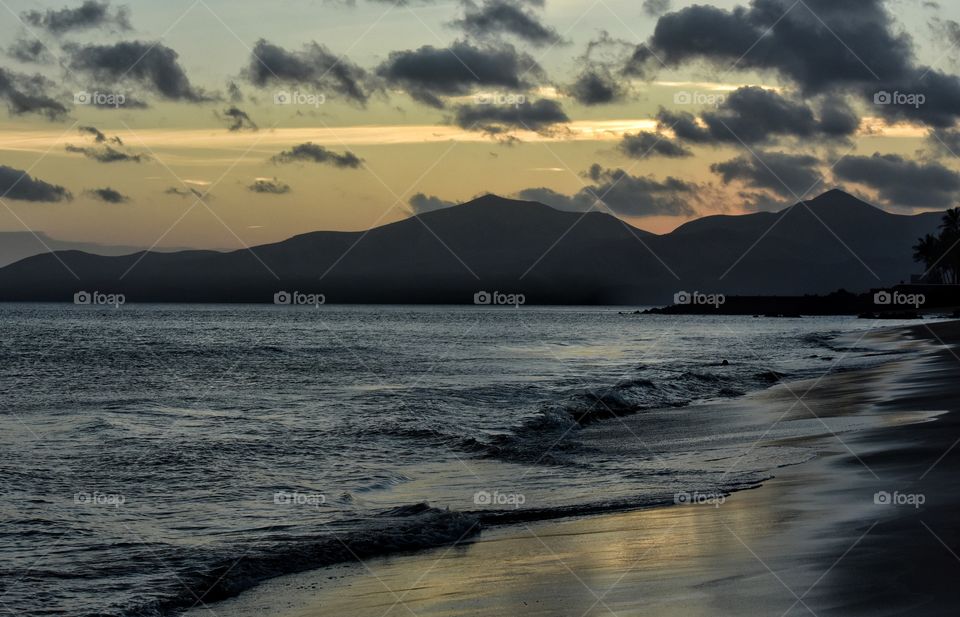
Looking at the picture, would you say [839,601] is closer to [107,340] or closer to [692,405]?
[692,405]

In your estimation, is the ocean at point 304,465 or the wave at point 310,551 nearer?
the wave at point 310,551

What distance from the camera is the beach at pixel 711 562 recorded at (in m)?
7.54

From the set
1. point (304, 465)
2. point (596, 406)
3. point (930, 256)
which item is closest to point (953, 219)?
point (930, 256)

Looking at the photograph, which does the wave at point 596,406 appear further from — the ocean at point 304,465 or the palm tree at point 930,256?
the palm tree at point 930,256

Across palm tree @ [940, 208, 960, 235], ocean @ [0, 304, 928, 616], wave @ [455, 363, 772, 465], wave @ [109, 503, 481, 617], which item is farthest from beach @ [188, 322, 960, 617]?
palm tree @ [940, 208, 960, 235]

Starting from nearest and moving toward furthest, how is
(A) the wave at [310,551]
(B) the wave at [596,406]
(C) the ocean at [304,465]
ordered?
(A) the wave at [310,551] → (C) the ocean at [304,465] → (B) the wave at [596,406]

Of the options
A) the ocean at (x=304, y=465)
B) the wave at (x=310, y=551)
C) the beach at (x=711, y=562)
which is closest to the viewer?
the beach at (x=711, y=562)

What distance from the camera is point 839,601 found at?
23.5ft

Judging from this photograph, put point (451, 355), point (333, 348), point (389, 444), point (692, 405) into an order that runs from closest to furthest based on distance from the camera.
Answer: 1. point (389, 444)
2. point (692, 405)
3. point (451, 355)
4. point (333, 348)

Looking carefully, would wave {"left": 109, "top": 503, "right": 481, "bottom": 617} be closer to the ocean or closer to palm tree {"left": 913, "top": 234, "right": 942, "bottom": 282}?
the ocean

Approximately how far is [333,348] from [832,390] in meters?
40.9

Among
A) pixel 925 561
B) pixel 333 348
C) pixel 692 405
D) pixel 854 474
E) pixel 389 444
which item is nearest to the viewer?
pixel 925 561

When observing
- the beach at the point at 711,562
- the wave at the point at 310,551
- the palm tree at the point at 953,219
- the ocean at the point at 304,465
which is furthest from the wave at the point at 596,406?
the palm tree at the point at 953,219

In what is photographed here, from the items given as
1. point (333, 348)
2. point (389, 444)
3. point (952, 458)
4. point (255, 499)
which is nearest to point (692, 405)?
point (389, 444)
